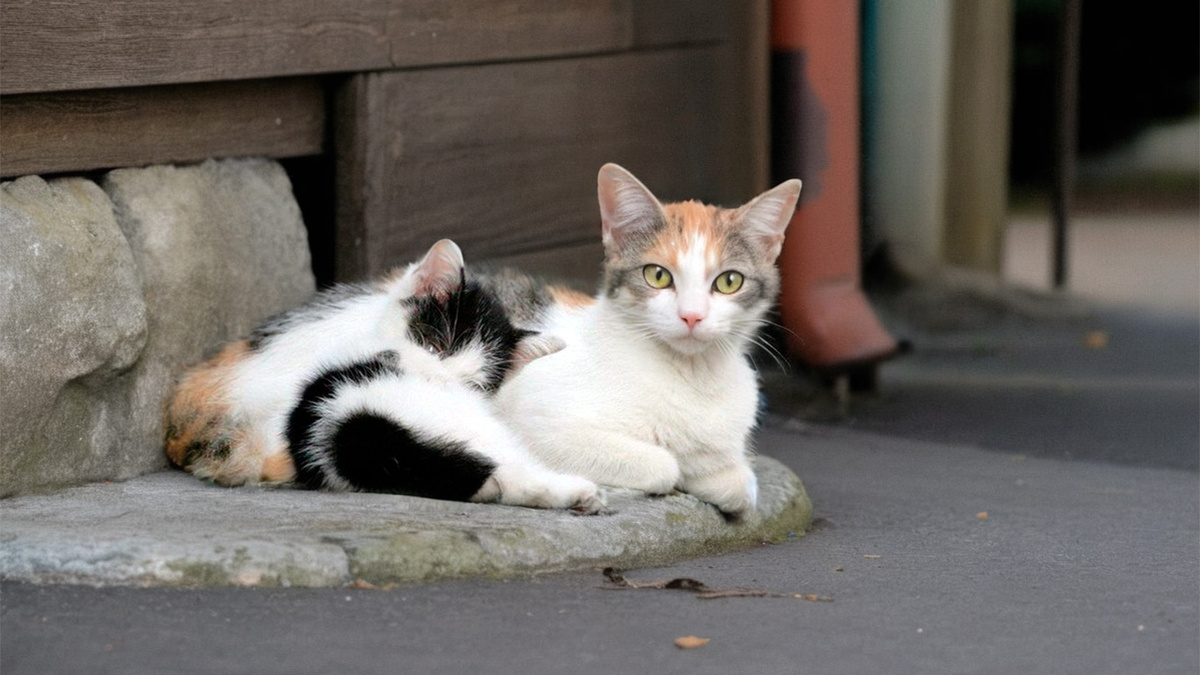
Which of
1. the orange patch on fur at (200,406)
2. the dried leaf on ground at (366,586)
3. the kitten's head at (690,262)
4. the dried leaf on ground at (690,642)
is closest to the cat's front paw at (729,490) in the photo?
the kitten's head at (690,262)

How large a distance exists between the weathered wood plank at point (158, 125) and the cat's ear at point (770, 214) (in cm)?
164

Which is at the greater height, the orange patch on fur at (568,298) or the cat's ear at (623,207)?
the cat's ear at (623,207)

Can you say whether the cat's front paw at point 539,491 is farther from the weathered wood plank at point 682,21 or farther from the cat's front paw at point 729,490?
the weathered wood plank at point 682,21

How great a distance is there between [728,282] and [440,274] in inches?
31.2

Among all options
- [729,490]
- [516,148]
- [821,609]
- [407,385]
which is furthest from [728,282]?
[516,148]

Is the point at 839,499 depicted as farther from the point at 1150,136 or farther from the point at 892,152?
the point at 1150,136

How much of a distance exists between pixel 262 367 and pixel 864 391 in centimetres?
364

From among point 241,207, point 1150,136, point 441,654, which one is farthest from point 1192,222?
point 441,654

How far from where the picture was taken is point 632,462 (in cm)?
374

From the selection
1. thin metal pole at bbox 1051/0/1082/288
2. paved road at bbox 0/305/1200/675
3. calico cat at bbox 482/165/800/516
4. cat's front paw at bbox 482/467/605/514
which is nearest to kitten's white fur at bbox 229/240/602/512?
cat's front paw at bbox 482/467/605/514

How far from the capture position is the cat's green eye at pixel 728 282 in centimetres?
379

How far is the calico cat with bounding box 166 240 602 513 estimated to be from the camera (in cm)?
353

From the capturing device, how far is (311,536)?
10.1ft

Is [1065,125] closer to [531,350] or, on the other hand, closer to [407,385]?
[531,350]
